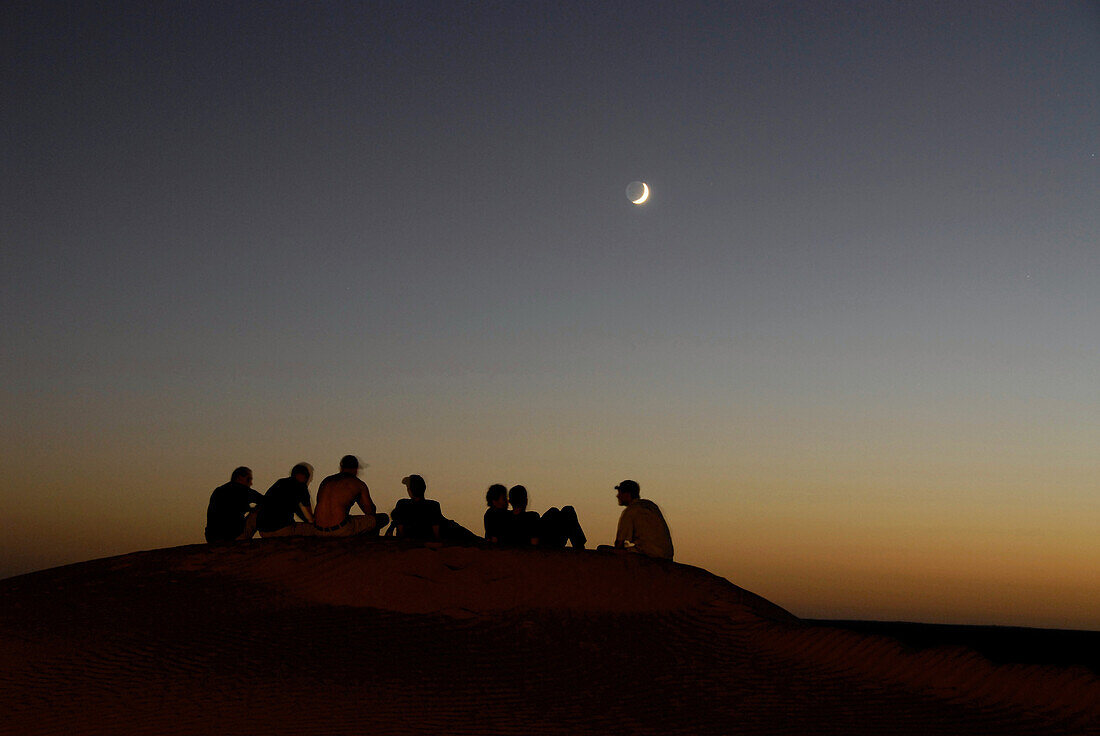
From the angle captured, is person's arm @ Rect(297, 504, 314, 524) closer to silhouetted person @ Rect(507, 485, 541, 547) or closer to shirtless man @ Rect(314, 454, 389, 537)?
shirtless man @ Rect(314, 454, 389, 537)

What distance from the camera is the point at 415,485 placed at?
666 inches

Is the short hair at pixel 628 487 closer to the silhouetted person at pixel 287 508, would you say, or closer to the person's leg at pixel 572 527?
the person's leg at pixel 572 527

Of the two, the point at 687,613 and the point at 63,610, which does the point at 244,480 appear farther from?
the point at 687,613

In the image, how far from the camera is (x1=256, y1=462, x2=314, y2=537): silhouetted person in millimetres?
16406

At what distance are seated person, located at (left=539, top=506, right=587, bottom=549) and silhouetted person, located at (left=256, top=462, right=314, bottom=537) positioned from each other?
3.71m

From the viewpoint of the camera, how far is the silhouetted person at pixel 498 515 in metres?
17.2

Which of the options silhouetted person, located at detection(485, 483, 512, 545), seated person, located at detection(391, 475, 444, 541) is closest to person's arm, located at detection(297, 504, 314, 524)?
seated person, located at detection(391, 475, 444, 541)

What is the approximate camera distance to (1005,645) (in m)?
29.3

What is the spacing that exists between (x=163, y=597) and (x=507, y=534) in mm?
5264

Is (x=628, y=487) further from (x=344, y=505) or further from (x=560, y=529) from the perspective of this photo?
(x=344, y=505)

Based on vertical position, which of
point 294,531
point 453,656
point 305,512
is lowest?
point 453,656

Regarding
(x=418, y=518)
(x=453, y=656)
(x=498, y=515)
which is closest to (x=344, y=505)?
(x=418, y=518)

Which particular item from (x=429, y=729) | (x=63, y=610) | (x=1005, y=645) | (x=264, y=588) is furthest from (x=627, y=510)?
(x=1005, y=645)

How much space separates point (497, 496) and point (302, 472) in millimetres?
3085
